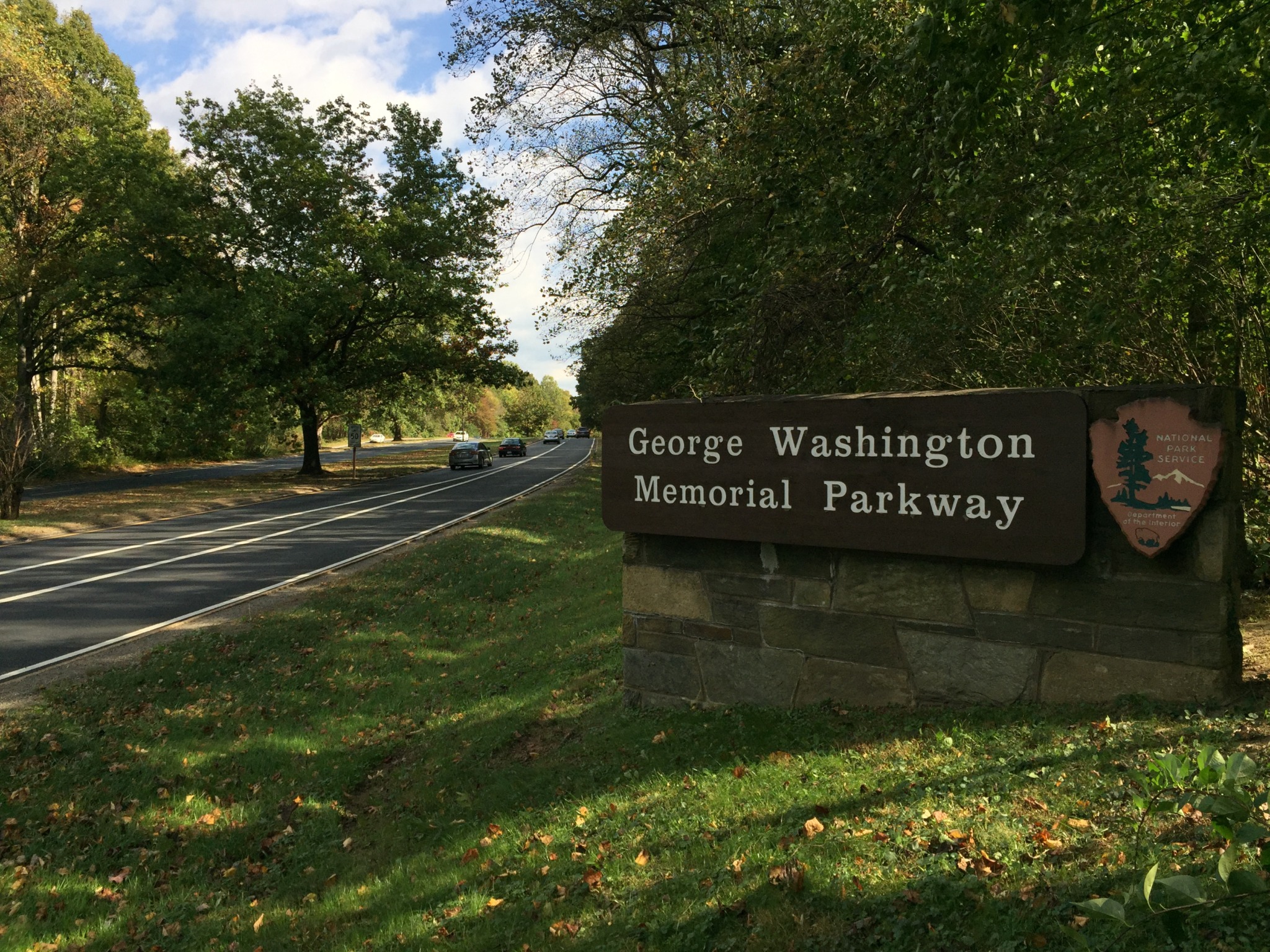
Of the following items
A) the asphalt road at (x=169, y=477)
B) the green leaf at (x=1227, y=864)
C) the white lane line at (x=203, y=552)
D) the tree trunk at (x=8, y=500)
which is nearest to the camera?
the green leaf at (x=1227, y=864)

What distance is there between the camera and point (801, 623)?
504 cm

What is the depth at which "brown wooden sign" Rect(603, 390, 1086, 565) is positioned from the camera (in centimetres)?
416

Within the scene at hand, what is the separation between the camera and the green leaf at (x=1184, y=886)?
1.22 metres

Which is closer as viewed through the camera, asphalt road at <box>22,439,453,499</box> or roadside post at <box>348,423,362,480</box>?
asphalt road at <box>22,439,453,499</box>

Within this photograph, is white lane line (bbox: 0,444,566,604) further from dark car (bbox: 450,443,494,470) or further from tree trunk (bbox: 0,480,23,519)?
dark car (bbox: 450,443,494,470)

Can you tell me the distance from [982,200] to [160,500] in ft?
77.4

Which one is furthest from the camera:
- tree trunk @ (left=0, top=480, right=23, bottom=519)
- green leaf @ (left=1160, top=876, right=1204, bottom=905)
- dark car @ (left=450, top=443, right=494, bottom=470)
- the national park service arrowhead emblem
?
dark car @ (left=450, top=443, right=494, bottom=470)

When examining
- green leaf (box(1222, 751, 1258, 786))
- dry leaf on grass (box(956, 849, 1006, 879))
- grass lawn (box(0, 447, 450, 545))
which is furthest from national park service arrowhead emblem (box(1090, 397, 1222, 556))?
grass lawn (box(0, 447, 450, 545))

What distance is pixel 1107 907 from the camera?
1.28m

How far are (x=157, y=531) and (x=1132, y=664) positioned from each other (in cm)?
1877

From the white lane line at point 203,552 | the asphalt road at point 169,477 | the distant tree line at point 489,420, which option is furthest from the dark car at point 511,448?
the white lane line at point 203,552

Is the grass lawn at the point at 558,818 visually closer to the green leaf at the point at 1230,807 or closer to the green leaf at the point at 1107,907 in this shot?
the green leaf at the point at 1230,807

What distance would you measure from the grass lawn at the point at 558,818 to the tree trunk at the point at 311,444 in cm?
2461

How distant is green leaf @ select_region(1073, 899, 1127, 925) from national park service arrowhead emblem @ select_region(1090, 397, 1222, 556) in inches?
120
